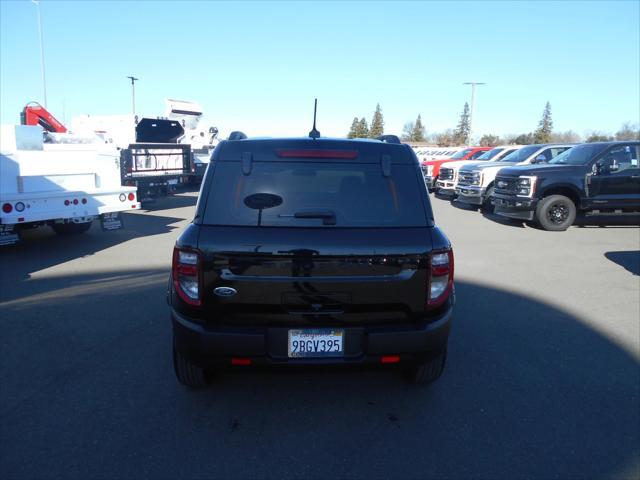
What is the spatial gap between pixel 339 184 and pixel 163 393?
6.69ft

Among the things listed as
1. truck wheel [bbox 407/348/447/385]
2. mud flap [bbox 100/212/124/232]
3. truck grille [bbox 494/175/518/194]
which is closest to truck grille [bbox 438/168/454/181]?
truck grille [bbox 494/175/518/194]

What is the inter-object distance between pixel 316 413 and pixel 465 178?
46.6ft

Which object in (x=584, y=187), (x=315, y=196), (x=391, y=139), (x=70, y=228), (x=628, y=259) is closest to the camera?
(x=315, y=196)

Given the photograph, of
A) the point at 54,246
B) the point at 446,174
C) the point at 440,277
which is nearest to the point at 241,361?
the point at 440,277

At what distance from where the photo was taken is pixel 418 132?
98.2m

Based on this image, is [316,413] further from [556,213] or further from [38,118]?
[38,118]

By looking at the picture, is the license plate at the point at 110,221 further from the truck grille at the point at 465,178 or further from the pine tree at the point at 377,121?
the pine tree at the point at 377,121

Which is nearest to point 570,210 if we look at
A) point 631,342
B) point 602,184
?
point 602,184

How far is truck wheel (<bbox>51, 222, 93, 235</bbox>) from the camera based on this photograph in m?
10.3

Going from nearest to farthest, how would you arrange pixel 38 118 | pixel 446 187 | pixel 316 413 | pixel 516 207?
pixel 316 413
pixel 516 207
pixel 38 118
pixel 446 187

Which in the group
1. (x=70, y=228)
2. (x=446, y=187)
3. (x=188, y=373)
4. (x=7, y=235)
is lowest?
(x=70, y=228)

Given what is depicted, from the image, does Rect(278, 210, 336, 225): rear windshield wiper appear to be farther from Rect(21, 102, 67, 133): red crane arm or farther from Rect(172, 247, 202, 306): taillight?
Rect(21, 102, 67, 133): red crane arm

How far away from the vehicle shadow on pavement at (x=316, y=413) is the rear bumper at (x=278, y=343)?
17.3 inches

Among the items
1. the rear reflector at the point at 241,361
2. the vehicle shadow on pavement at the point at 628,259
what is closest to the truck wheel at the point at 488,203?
the vehicle shadow on pavement at the point at 628,259
